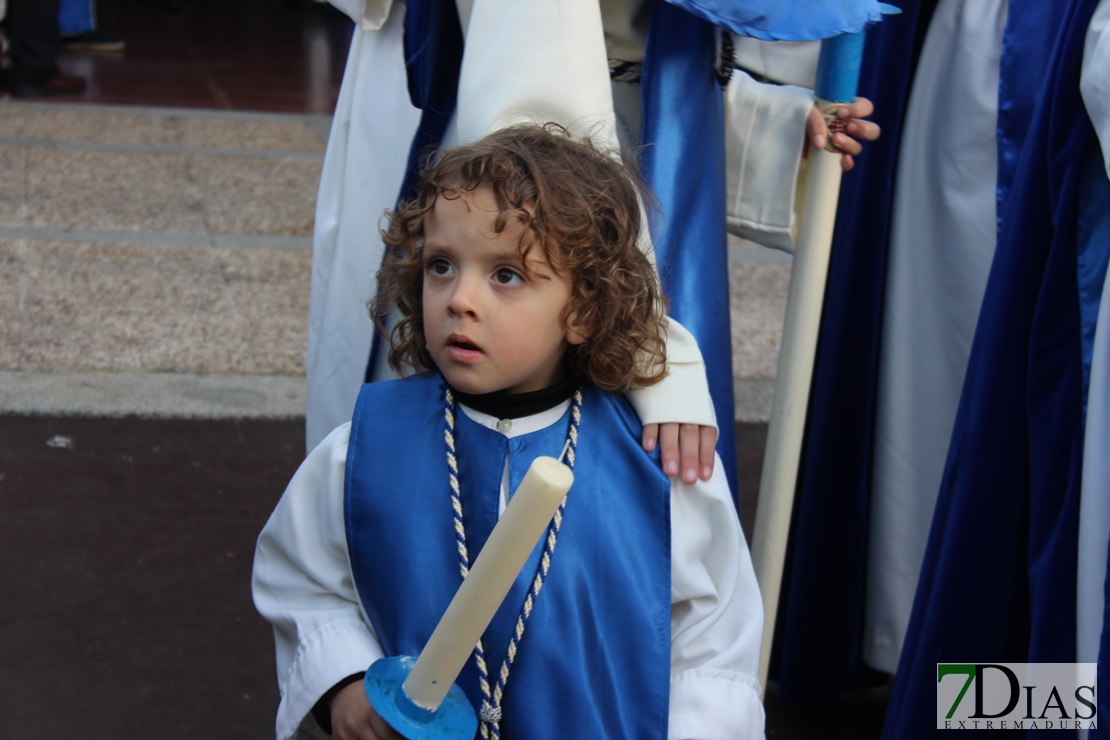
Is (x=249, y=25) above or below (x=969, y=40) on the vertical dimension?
below

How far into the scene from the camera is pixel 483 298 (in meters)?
1.57

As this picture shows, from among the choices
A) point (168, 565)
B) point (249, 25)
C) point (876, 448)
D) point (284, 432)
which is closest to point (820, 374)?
point (876, 448)

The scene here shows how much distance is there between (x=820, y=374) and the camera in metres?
2.59

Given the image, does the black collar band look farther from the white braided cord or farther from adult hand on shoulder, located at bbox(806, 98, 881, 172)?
adult hand on shoulder, located at bbox(806, 98, 881, 172)

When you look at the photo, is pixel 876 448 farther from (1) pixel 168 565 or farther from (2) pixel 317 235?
(1) pixel 168 565

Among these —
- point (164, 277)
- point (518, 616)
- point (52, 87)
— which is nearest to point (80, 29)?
point (52, 87)

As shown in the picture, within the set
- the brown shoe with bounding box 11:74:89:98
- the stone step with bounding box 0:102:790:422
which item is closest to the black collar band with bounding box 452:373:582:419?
the stone step with bounding box 0:102:790:422

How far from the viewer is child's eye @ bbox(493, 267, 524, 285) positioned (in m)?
1.60

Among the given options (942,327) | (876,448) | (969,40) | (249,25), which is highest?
(969,40)

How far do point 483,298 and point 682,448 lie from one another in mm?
351

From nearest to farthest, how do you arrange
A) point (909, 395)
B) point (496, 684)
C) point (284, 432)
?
point (496, 684) < point (909, 395) < point (284, 432)

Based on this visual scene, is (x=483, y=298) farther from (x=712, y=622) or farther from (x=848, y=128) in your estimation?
(x=848, y=128)

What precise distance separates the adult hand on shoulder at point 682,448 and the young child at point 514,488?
0.06 ft

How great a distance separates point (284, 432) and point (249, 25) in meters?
10.4
